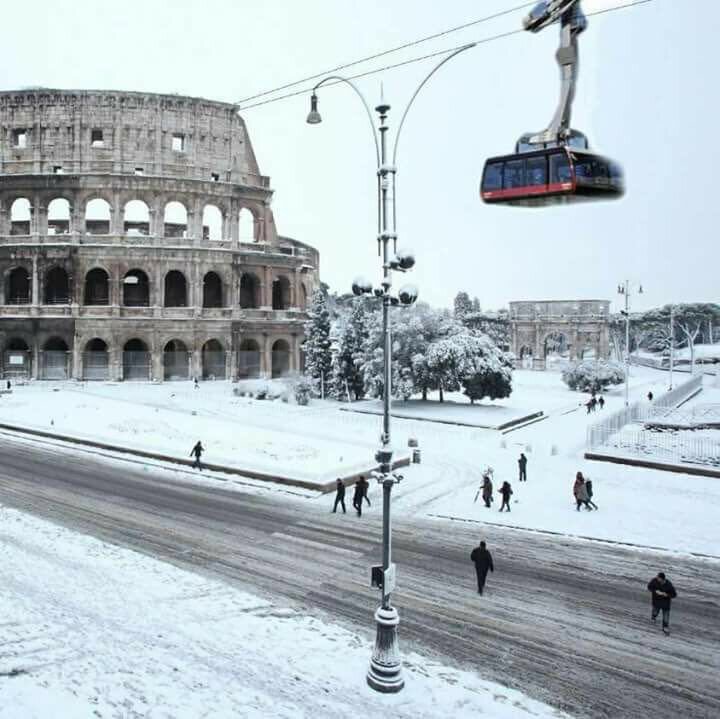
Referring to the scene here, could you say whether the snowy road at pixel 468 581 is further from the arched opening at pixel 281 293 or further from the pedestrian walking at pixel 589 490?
the arched opening at pixel 281 293

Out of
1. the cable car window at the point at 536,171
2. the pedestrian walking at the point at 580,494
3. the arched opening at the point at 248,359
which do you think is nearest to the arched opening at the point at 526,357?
the arched opening at the point at 248,359

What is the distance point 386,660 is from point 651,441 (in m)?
23.0

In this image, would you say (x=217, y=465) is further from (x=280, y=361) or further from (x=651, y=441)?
(x=280, y=361)

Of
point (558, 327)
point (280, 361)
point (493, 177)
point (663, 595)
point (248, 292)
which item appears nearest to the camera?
point (493, 177)

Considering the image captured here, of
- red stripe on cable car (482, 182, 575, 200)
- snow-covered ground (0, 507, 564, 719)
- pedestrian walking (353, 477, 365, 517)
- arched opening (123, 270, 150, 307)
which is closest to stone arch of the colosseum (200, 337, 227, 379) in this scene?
arched opening (123, 270, 150, 307)

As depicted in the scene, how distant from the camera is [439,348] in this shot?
44250 mm

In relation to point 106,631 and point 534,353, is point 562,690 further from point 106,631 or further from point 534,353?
point 534,353

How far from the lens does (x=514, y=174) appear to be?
9.48 meters

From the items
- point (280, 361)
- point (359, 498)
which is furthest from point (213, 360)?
point (359, 498)

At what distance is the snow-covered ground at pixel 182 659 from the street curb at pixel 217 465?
30.4 feet

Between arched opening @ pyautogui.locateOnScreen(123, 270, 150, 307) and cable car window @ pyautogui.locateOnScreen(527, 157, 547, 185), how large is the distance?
164ft

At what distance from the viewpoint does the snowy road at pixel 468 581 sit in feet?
35.1

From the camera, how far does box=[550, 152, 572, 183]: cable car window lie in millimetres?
8711

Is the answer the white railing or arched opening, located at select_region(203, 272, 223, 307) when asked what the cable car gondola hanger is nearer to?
the white railing
